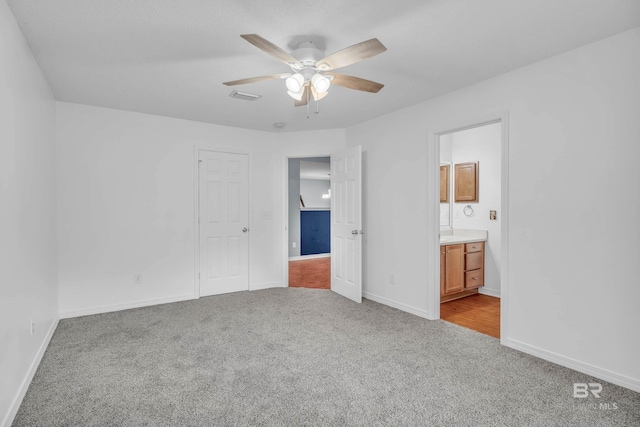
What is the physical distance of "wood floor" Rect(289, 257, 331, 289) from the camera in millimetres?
5223

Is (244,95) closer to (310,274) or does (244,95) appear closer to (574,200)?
(574,200)

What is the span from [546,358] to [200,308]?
11.5ft

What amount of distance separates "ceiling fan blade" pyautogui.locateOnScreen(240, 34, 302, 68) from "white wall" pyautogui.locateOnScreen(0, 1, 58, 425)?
4.58 ft

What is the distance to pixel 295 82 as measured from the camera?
2.17 meters

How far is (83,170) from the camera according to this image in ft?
12.0

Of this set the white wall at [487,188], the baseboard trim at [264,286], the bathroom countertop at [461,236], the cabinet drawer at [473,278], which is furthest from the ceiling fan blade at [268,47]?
the cabinet drawer at [473,278]

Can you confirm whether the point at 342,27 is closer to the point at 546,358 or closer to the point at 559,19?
the point at 559,19

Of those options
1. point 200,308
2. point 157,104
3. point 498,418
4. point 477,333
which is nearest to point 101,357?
point 200,308

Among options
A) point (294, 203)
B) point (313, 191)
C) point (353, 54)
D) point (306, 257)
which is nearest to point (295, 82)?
point (353, 54)

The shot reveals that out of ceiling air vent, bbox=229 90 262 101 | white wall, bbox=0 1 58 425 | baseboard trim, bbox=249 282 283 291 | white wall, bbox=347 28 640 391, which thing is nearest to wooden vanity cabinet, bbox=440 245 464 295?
white wall, bbox=347 28 640 391

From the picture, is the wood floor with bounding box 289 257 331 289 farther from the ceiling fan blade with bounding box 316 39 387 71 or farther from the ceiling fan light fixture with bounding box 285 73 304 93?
the ceiling fan blade with bounding box 316 39 387 71

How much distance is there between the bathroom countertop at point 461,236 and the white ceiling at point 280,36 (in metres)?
1.87

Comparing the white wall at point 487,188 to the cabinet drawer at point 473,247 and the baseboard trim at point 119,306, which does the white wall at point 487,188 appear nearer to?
the cabinet drawer at point 473,247

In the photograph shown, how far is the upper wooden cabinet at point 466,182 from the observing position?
4707mm
